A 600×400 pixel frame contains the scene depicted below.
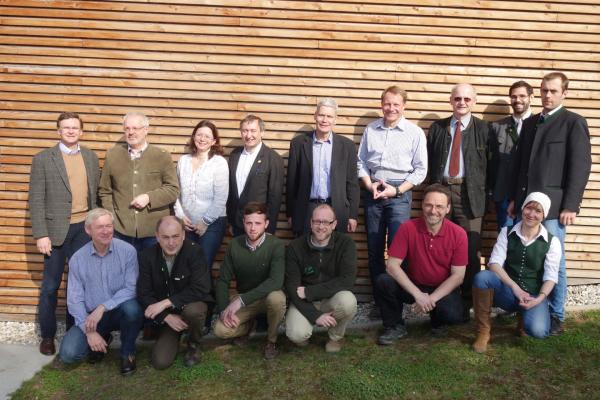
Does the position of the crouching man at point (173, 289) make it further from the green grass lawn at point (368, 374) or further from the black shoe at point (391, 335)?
the black shoe at point (391, 335)

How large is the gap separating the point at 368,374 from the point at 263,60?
10.6 feet

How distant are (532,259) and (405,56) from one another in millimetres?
2405

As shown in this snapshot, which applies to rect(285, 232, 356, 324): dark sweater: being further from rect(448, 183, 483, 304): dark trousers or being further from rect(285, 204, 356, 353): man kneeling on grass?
rect(448, 183, 483, 304): dark trousers

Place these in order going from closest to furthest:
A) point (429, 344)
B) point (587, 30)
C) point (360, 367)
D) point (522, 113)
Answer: point (360, 367), point (429, 344), point (522, 113), point (587, 30)

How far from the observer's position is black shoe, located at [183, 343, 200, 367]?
381 centimetres

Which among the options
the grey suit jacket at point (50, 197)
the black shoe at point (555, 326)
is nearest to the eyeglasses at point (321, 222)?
the black shoe at point (555, 326)

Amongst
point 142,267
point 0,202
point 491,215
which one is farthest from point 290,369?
point 0,202

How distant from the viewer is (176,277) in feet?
12.7

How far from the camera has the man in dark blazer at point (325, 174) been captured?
4.36 meters

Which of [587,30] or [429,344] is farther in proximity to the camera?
[587,30]

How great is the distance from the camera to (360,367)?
12.1 feet

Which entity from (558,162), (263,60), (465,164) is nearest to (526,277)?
(558,162)

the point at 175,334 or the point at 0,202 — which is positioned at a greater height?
the point at 0,202

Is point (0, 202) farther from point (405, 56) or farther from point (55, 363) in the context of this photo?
point (405, 56)
